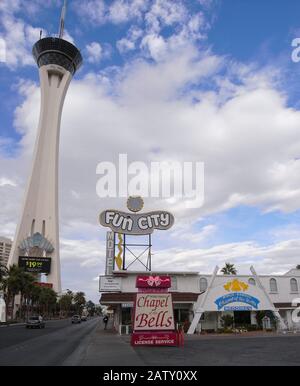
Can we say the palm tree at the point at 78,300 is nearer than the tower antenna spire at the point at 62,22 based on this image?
No

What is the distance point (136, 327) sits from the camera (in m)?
23.6

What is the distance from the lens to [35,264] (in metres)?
118

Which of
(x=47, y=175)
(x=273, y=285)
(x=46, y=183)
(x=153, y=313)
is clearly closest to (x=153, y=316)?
(x=153, y=313)

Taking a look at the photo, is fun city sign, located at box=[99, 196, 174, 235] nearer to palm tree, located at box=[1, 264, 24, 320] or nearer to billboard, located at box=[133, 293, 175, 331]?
billboard, located at box=[133, 293, 175, 331]

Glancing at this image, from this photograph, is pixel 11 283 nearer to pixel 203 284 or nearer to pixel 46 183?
pixel 203 284

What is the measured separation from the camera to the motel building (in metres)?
36.2

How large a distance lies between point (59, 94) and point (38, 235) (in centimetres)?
4448

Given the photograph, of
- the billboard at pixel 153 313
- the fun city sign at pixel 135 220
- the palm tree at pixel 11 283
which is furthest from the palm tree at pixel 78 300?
the billboard at pixel 153 313

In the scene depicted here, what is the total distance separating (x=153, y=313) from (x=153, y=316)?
20cm

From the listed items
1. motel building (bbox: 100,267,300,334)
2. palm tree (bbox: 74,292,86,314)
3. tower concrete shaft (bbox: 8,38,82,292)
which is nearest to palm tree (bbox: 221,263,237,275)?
motel building (bbox: 100,267,300,334)

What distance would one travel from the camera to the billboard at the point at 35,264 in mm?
116062

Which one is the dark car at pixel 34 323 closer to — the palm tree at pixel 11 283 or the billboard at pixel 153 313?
the palm tree at pixel 11 283
